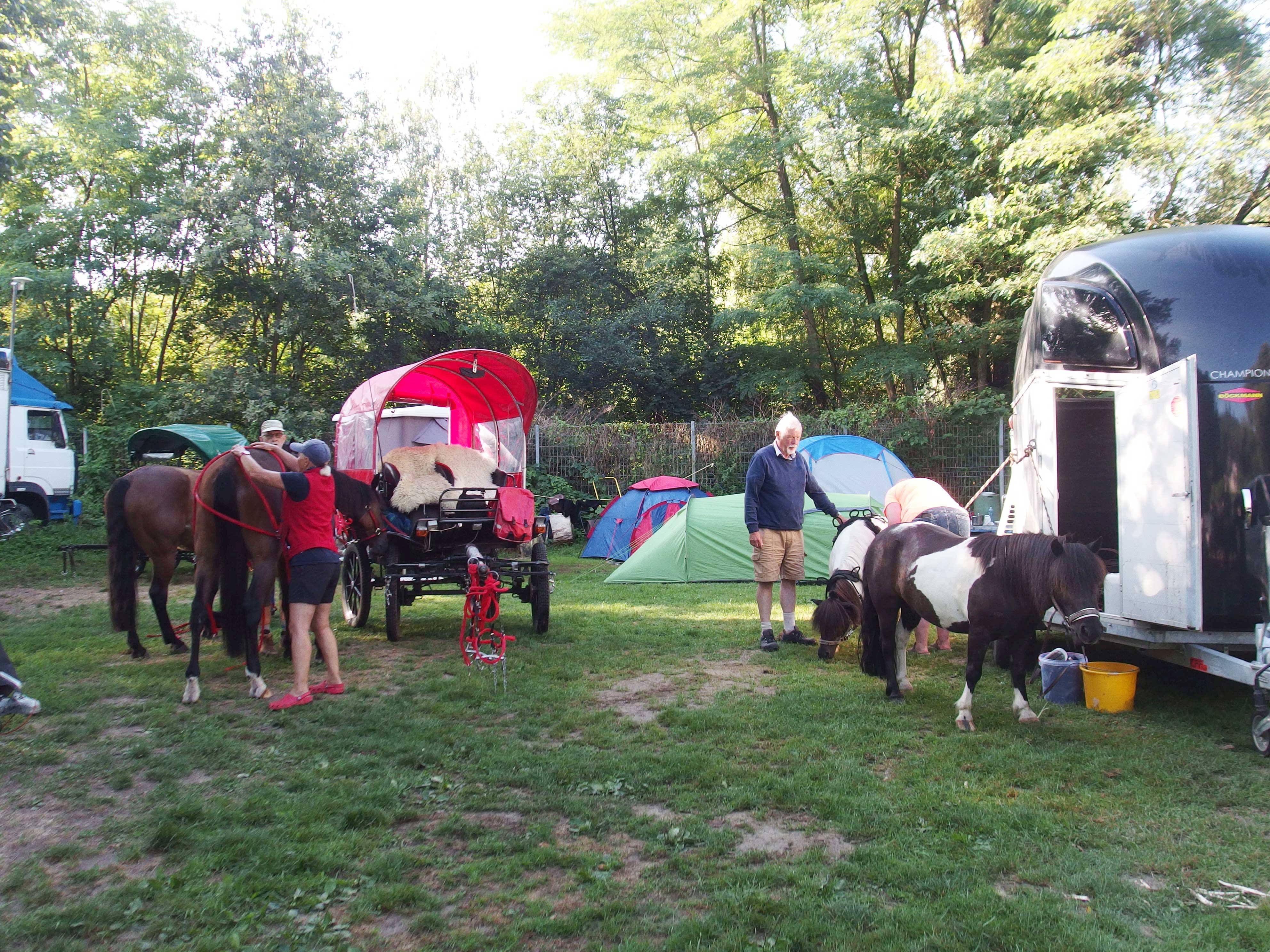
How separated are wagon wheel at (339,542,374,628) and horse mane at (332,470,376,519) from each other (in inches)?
74.0

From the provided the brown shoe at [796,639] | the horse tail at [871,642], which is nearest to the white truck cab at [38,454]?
the brown shoe at [796,639]

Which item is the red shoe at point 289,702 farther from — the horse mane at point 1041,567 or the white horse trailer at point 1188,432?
the white horse trailer at point 1188,432

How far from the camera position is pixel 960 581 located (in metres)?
4.82

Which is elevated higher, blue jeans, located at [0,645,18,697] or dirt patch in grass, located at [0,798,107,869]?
blue jeans, located at [0,645,18,697]

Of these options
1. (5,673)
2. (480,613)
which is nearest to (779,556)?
(480,613)

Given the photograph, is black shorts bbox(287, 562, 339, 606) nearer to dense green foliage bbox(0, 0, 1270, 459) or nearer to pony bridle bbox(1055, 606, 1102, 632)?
pony bridle bbox(1055, 606, 1102, 632)

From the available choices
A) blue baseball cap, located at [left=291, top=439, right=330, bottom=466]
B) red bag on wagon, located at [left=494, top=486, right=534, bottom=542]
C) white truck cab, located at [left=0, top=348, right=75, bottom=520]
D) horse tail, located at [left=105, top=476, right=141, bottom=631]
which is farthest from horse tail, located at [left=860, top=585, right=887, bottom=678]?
white truck cab, located at [left=0, top=348, right=75, bottom=520]

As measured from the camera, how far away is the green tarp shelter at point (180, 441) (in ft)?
44.5

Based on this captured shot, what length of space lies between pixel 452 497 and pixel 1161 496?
5277 millimetres

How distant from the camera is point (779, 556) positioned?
6.95 metres

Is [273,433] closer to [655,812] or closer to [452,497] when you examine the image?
[452,497]

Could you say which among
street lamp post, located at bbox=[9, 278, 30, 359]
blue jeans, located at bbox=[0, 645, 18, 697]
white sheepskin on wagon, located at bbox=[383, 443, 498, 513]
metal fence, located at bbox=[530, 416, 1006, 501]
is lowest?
blue jeans, located at bbox=[0, 645, 18, 697]

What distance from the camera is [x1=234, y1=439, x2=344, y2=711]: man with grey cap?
5.03 m

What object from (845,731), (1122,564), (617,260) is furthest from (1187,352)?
(617,260)
